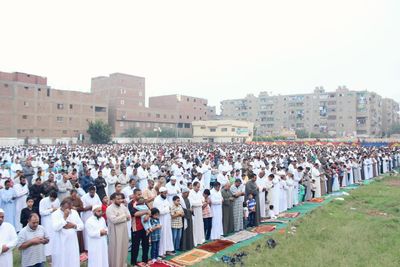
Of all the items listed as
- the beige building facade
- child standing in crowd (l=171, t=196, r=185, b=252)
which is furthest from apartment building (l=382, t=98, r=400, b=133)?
child standing in crowd (l=171, t=196, r=185, b=252)

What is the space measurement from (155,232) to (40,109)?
49524mm

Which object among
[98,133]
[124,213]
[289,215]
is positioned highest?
[98,133]

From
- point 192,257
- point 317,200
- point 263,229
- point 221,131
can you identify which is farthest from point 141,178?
point 221,131

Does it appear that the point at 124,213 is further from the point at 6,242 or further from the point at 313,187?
the point at 313,187

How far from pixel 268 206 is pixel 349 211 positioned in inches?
105

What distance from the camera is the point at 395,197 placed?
13.0 metres

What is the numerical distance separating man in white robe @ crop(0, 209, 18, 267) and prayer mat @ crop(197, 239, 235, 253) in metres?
4.01

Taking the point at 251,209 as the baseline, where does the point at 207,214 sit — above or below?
above

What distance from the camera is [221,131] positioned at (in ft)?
226

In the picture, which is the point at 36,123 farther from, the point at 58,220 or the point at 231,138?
the point at 58,220

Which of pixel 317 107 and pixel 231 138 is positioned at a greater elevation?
pixel 317 107

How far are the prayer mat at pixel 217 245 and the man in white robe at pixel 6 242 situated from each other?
401cm

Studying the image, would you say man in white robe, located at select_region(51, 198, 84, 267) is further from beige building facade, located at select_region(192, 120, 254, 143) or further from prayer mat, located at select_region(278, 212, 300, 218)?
beige building facade, located at select_region(192, 120, 254, 143)

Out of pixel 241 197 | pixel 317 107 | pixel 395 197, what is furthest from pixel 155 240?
pixel 317 107
